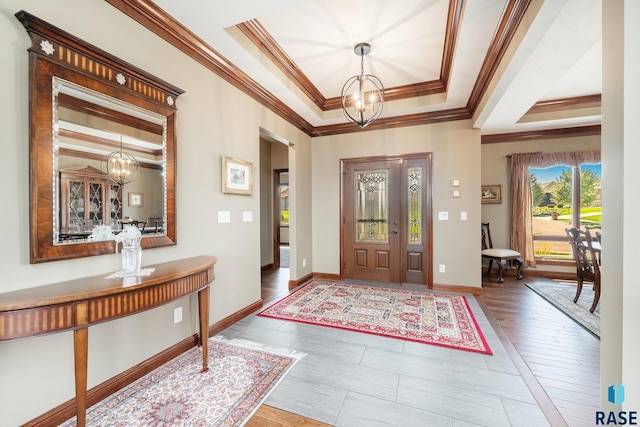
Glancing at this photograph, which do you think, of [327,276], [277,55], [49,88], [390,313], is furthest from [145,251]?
[327,276]

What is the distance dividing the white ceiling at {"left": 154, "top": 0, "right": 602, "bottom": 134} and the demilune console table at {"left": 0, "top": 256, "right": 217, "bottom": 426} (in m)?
2.08

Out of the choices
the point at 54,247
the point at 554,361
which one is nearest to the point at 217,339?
the point at 54,247

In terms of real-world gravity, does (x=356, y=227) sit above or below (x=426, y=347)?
above

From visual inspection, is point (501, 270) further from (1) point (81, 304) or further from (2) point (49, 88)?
(2) point (49, 88)

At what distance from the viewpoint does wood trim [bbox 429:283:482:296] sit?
408cm

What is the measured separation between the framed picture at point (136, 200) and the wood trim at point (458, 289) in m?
4.18

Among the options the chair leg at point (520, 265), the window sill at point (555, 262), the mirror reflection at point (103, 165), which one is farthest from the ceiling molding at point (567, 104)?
the mirror reflection at point (103, 165)

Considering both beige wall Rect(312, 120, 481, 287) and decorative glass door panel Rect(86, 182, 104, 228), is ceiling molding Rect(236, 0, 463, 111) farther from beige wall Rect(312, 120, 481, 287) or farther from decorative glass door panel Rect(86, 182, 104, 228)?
decorative glass door panel Rect(86, 182, 104, 228)

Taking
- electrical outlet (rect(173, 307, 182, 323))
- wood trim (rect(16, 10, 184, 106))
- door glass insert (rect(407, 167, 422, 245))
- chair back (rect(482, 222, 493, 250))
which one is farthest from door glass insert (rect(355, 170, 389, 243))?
wood trim (rect(16, 10, 184, 106))

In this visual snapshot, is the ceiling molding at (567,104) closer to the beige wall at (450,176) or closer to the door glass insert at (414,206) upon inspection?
the beige wall at (450,176)

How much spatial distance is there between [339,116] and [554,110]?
11.5 ft

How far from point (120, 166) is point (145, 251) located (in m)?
0.66

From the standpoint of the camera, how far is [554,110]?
4.32 meters

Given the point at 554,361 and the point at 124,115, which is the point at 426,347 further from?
the point at 124,115
